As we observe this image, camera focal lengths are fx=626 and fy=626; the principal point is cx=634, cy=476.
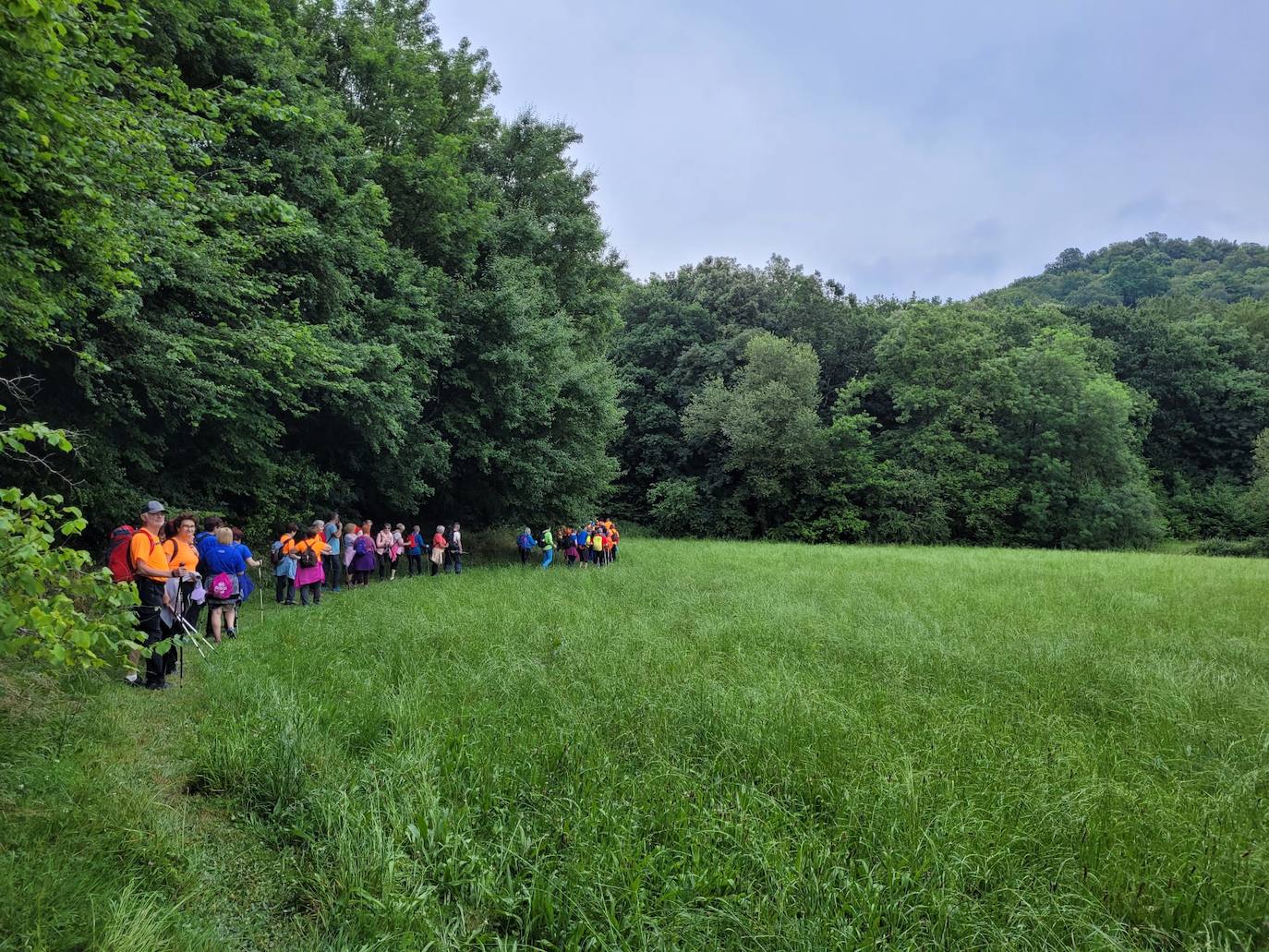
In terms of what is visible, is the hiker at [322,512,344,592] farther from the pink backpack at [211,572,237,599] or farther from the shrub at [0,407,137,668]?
the shrub at [0,407,137,668]

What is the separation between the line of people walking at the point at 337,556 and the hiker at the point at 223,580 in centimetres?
269

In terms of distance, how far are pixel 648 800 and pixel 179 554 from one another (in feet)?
18.4

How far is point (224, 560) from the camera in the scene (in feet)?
27.2

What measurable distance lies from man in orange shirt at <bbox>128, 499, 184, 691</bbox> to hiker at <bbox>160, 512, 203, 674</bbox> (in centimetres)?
10

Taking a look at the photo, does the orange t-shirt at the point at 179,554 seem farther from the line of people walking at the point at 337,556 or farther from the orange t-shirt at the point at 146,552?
the line of people walking at the point at 337,556

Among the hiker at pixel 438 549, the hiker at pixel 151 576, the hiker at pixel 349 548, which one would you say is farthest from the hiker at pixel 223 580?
the hiker at pixel 438 549

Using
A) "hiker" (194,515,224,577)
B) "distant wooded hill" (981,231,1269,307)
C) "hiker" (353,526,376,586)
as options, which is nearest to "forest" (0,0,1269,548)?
"hiker" (353,526,376,586)

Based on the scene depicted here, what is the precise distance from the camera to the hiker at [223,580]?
8.12 meters

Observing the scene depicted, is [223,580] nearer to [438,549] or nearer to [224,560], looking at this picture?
[224,560]

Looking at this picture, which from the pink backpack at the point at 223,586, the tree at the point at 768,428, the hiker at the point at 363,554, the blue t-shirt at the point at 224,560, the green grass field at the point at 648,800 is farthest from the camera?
the tree at the point at 768,428

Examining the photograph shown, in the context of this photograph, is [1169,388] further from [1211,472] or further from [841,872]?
[841,872]

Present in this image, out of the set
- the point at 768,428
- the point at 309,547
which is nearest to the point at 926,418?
the point at 768,428

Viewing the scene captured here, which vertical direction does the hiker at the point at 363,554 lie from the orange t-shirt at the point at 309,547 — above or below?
below

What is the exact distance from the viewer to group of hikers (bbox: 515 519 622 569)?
2006 centimetres
